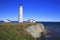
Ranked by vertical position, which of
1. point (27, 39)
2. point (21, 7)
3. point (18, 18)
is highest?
point (21, 7)

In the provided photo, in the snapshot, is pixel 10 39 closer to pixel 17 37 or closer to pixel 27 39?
pixel 17 37

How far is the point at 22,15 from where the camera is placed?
62.0 meters

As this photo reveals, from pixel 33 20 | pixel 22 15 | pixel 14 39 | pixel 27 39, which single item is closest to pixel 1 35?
pixel 14 39

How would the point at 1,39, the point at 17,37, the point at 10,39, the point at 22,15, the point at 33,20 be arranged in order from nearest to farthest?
1. the point at 1,39
2. the point at 10,39
3. the point at 17,37
4. the point at 22,15
5. the point at 33,20

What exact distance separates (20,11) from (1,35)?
4024cm

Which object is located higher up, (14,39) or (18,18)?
(18,18)

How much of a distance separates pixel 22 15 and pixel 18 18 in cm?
178

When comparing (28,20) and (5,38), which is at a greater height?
(28,20)

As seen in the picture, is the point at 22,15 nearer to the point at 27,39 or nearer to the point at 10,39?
the point at 27,39

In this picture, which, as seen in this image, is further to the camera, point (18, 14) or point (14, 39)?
point (18, 14)

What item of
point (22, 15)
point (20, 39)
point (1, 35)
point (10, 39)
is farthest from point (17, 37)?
point (22, 15)

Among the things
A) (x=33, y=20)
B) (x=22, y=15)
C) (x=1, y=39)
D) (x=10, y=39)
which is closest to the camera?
(x=1, y=39)

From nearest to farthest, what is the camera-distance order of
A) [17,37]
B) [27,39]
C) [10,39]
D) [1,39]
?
[1,39]
[10,39]
[17,37]
[27,39]

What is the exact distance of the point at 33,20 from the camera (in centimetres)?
8012
